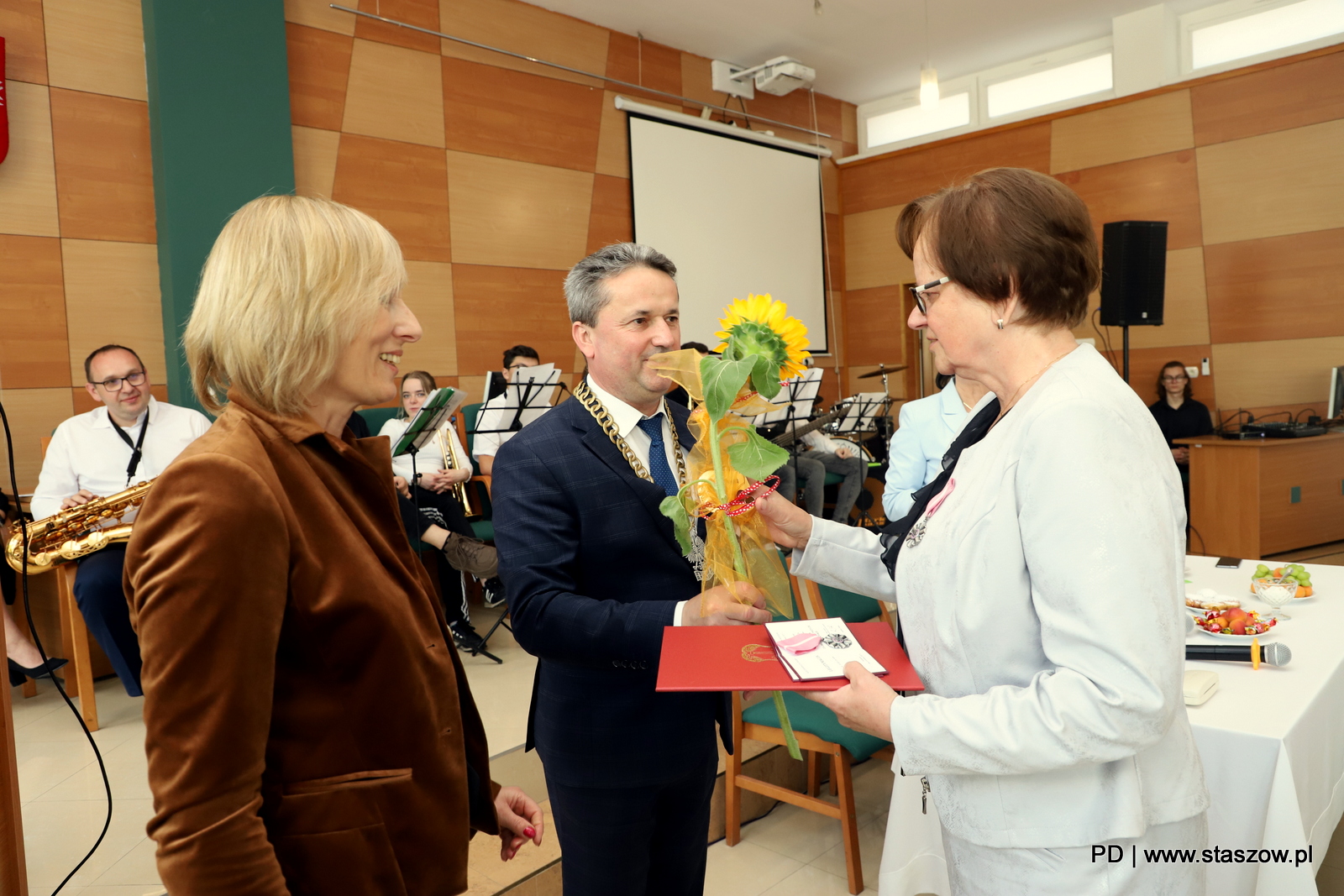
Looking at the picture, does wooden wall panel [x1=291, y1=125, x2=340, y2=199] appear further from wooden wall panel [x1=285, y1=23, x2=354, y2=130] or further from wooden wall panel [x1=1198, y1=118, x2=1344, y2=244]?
wooden wall panel [x1=1198, y1=118, x2=1344, y2=244]

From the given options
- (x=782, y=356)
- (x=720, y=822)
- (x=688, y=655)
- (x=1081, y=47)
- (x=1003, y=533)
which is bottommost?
(x=720, y=822)

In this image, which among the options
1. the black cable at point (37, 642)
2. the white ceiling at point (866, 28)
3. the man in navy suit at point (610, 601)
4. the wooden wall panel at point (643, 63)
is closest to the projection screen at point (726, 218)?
the wooden wall panel at point (643, 63)

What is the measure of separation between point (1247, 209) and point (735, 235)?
4.45 meters

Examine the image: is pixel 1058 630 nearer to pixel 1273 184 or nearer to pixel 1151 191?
pixel 1273 184

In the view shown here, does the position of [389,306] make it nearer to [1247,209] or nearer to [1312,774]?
[1312,774]

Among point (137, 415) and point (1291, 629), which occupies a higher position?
point (137, 415)

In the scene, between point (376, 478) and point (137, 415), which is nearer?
point (376, 478)

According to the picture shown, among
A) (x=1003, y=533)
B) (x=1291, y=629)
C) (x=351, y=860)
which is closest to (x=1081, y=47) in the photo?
(x=1291, y=629)

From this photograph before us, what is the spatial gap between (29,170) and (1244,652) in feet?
19.8

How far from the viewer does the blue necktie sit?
5.42 ft

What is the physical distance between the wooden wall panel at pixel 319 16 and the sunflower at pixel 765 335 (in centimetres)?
556

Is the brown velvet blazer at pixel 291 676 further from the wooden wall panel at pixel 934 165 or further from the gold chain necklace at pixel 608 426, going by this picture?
the wooden wall panel at pixel 934 165

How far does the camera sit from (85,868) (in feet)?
7.84

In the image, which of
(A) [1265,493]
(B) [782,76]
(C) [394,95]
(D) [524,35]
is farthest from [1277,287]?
(C) [394,95]
